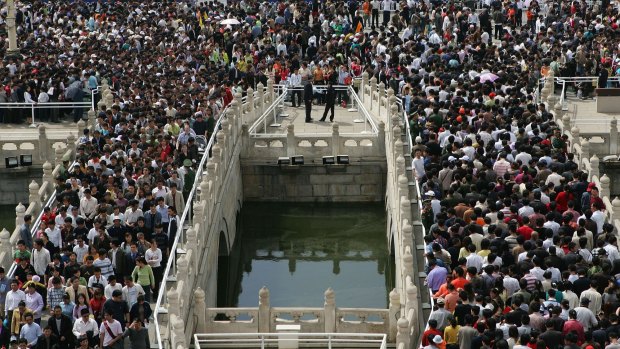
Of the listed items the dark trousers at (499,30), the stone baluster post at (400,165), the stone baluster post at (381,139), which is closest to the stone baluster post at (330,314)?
the stone baluster post at (400,165)

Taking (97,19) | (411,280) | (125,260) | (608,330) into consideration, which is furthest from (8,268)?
(97,19)

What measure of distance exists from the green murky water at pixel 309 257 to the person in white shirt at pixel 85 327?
1305 cm

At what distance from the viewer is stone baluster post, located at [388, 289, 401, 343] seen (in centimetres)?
2808

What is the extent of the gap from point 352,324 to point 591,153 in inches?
689

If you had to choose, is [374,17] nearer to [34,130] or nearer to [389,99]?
[389,99]

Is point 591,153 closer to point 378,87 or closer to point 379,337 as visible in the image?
point 378,87

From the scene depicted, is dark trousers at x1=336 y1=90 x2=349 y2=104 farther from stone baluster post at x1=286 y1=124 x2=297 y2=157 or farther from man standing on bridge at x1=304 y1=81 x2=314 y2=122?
stone baluster post at x1=286 y1=124 x2=297 y2=157

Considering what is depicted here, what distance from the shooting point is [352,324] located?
1128 inches

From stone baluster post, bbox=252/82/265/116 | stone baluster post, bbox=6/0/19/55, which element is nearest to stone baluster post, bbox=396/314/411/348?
stone baluster post, bbox=252/82/265/116

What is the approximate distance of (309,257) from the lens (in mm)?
43906

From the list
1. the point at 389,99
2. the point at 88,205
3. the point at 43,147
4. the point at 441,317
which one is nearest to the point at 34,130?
the point at 43,147

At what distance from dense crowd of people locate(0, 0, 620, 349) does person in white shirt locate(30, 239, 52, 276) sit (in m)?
0.04

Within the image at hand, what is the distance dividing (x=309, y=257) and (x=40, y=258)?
52.5 ft

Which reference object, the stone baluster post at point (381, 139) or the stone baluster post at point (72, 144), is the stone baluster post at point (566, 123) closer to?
the stone baluster post at point (381, 139)
